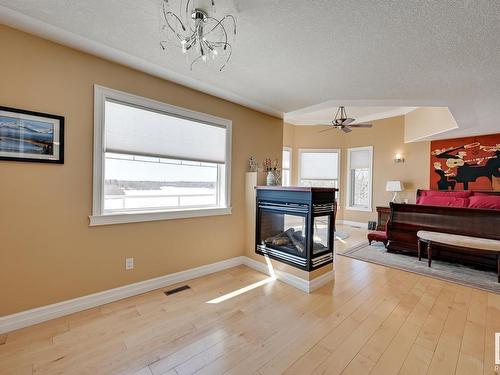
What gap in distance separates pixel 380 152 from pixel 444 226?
10.6 feet

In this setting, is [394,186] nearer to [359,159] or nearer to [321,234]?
[359,159]

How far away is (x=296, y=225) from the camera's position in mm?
3072

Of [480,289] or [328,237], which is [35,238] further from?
[480,289]

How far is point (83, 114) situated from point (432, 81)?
12.5ft

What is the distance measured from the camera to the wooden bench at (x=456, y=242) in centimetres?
318

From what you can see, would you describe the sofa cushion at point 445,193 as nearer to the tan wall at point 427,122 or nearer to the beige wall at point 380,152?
the beige wall at point 380,152

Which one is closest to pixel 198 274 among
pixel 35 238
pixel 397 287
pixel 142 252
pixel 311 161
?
pixel 142 252

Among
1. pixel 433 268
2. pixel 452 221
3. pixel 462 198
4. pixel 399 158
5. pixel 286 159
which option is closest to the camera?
pixel 433 268

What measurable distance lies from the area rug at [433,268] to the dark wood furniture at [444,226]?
0.16 m

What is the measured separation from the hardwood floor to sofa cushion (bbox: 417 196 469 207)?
2824mm

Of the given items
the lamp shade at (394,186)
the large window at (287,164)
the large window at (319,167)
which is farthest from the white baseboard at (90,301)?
the lamp shade at (394,186)

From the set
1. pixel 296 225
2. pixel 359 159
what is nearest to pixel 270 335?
pixel 296 225

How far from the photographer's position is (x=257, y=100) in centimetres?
354

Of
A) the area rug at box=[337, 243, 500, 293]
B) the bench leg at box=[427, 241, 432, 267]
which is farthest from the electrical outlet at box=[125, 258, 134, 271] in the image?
the bench leg at box=[427, 241, 432, 267]
